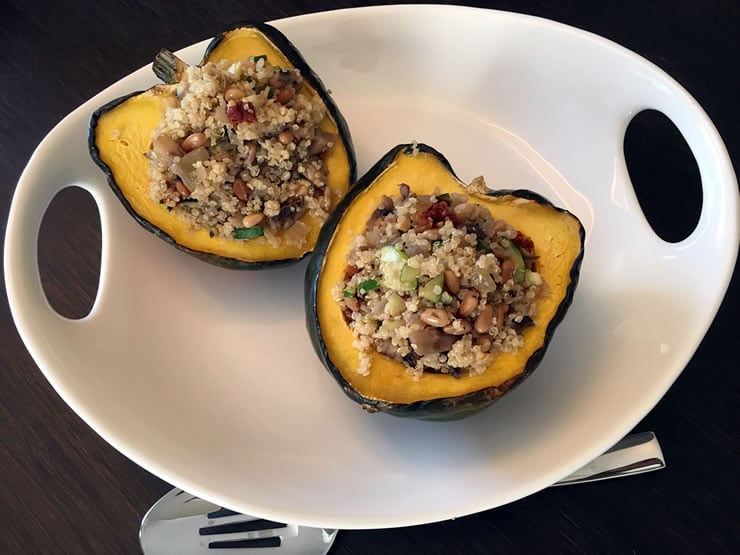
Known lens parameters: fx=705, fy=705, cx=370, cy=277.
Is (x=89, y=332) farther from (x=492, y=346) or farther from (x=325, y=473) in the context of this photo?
(x=492, y=346)

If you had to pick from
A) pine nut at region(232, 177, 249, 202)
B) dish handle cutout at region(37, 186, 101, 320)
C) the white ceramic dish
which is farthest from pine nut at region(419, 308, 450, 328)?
dish handle cutout at region(37, 186, 101, 320)

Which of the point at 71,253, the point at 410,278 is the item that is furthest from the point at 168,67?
the point at 410,278

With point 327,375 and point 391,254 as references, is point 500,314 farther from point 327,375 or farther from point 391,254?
point 327,375

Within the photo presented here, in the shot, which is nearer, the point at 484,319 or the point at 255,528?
the point at 484,319

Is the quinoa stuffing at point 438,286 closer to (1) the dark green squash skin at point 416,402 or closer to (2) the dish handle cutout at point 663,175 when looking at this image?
(1) the dark green squash skin at point 416,402

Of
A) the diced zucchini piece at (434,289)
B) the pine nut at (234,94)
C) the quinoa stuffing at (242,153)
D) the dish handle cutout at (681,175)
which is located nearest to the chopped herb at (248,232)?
the quinoa stuffing at (242,153)

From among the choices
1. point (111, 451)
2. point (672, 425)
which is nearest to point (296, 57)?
point (111, 451)
